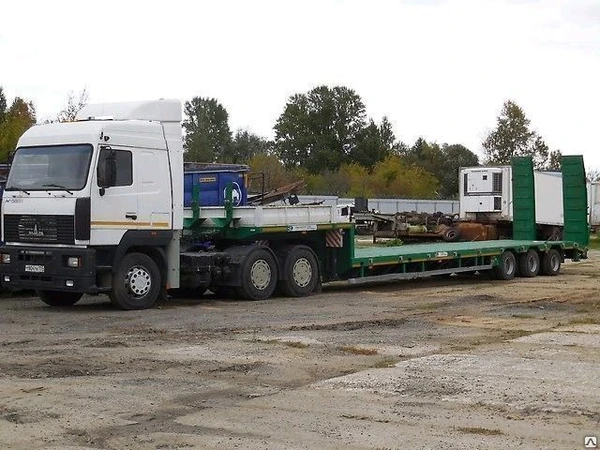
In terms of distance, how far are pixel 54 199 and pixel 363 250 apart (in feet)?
27.6

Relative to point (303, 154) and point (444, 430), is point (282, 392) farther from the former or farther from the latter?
point (303, 154)

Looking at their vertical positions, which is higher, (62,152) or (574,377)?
(62,152)

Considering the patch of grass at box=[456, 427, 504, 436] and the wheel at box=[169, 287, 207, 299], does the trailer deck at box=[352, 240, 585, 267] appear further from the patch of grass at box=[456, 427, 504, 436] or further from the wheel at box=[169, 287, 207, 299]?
the patch of grass at box=[456, 427, 504, 436]

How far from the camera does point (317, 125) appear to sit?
78688 millimetres

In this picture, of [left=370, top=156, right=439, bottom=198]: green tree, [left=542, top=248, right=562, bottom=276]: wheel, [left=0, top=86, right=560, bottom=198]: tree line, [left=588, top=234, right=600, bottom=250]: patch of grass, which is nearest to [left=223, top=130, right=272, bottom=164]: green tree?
[left=0, top=86, right=560, bottom=198]: tree line

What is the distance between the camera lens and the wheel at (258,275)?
1866 centimetres

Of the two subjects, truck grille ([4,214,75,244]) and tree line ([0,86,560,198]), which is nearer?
truck grille ([4,214,75,244])

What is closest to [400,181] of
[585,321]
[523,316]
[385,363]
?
[523,316]

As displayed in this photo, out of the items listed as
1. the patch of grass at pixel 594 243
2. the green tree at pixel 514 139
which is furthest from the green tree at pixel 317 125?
the patch of grass at pixel 594 243

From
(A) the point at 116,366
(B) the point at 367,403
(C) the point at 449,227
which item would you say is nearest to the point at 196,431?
(B) the point at 367,403

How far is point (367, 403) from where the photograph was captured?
918 cm

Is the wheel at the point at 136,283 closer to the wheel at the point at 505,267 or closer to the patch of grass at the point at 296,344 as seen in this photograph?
the patch of grass at the point at 296,344

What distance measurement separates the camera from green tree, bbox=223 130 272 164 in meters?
79.8

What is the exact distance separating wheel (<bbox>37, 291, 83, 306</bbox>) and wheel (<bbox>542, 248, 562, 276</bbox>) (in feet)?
41.5
